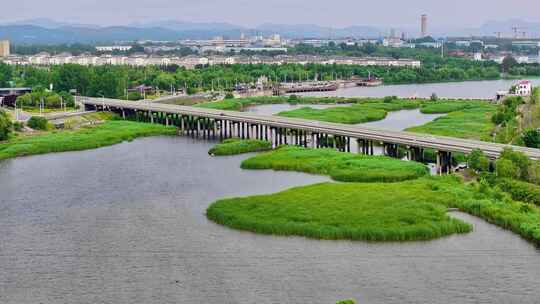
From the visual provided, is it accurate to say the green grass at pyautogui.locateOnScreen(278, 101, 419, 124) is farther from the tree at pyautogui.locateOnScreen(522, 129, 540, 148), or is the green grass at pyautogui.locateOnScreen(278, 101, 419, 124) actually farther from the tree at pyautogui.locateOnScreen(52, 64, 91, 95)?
the tree at pyautogui.locateOnScreen(52, 64, 91, 95)

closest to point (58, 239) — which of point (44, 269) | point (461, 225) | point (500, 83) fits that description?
point (44, 269)

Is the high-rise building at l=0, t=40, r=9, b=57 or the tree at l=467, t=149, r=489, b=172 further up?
the high-rise building at l=0, t=40, r=9, b=57

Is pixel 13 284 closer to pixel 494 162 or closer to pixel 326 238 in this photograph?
pixel 326 238

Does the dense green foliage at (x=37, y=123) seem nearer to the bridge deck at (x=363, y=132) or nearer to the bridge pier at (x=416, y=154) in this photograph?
the bridge deck at (x=363, y=132)

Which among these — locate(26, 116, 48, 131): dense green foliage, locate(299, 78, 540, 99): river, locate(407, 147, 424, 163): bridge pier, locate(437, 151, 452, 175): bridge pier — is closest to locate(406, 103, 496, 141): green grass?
locate(407, 147, 424, 163): bridge pier

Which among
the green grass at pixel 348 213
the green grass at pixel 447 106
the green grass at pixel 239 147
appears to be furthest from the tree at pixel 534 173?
the green grass at pixel 447 106

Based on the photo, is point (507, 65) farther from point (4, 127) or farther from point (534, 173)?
point (534, 173)

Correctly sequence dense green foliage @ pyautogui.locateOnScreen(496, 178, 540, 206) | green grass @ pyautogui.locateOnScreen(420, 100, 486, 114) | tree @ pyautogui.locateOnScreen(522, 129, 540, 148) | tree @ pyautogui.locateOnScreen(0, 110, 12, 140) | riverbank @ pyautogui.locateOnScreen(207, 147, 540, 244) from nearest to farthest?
riverbank @ pyautogui.locateOnScreen(207, 147, 540, 244), dense green foliage @ pyautogui.locateOnScreen(496, 178, 540, 206), tree @ pyautogui.locateOnScreen(522, 129, 540, 148), tree @ pyautogui.locateOnScreen(0, 110, 12, 140), green grass @ pyautogui.locateOnScreen(420, 100, 486, 114)
